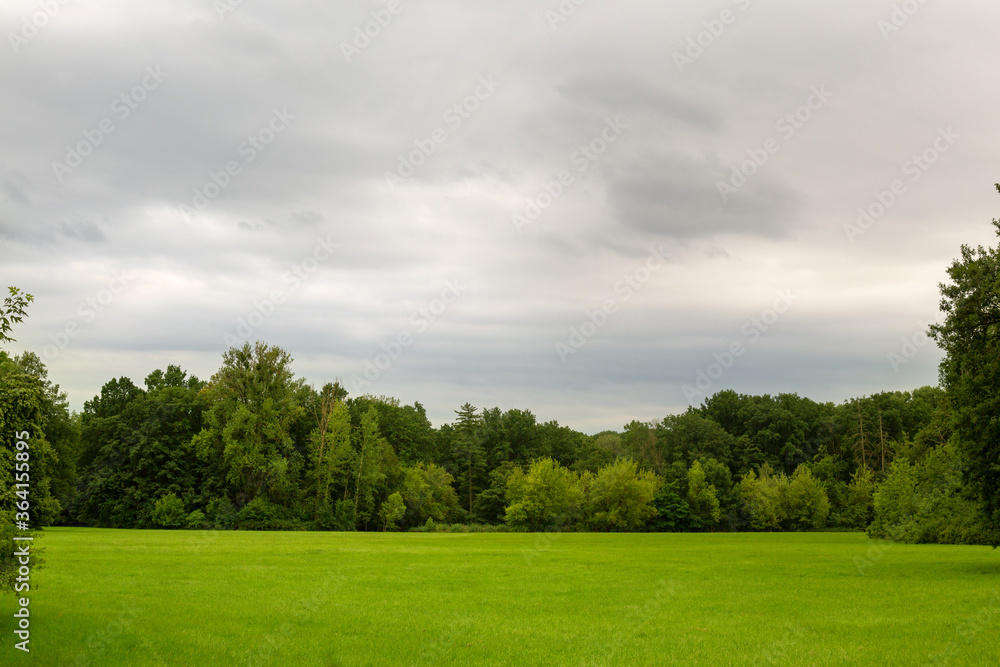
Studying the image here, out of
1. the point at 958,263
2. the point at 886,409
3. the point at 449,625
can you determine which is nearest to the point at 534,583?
the point at 449,625

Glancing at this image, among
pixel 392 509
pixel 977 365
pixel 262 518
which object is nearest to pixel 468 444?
pixel 392 509

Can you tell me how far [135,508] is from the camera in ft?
273

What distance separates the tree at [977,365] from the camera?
2817cm

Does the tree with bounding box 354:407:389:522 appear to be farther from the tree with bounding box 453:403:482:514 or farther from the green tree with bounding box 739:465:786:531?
the green tree with bounding box 739:465:786:531

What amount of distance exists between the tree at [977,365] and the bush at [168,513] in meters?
80.2

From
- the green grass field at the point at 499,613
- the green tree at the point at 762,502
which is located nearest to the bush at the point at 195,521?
the green grass field at the point at 499,613

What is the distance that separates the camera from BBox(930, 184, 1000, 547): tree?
28.2 metres

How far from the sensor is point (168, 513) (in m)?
81.0

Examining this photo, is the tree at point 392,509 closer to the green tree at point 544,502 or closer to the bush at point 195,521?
the green tree at point 544,502

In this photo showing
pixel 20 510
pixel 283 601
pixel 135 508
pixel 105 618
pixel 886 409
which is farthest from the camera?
pixel 886 409

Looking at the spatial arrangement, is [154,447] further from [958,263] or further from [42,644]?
[958,263]

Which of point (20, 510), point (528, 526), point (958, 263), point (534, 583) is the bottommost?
point (528, 526)

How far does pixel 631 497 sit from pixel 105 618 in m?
81.3

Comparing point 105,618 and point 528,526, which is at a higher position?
point 105,618
